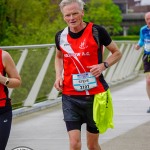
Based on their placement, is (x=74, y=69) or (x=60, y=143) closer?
(x=74, y=69)

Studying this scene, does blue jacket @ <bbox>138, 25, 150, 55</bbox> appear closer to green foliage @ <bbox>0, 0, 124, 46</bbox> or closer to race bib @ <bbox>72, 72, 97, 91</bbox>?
race bib @ <bbox>72, 72, 97, 91</bbox>

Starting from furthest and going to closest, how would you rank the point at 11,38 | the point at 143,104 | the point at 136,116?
the point at 11,38 → the point at 143,104 → the point at 136,116

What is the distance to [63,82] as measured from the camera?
6.88 meters

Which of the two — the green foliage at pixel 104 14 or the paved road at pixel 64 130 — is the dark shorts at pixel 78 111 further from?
the green foliage at pixel 104 14

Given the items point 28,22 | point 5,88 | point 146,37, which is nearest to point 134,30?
point 28,22

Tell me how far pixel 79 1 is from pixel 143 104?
874cm

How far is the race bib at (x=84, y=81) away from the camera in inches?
266

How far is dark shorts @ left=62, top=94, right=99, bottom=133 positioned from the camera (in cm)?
680

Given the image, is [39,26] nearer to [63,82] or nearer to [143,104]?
[143,104]

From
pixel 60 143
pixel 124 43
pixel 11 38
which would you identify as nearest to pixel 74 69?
pixel 60 143

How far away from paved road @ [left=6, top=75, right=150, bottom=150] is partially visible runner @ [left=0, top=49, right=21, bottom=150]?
340 centimetres

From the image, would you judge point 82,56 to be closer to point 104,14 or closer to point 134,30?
point 104,14

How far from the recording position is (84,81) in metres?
6.76

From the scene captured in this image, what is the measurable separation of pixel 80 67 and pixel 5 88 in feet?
2.86
